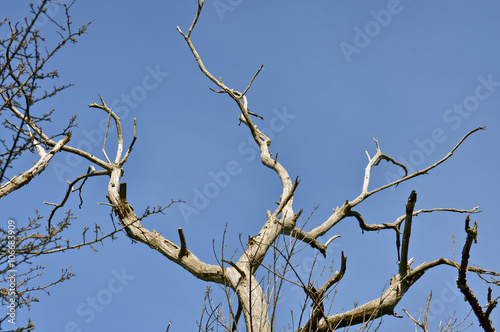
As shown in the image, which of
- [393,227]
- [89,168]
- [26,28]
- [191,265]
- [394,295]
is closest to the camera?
[26,28]

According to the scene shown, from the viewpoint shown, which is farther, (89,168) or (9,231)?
(89,168)

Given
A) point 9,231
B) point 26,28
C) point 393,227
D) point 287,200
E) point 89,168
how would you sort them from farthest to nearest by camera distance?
1. point 393,227
2. point 89,168
3. point 287,200
4. point 9,231
5. point 26,28

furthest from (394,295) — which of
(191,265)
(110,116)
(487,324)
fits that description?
(110,116)

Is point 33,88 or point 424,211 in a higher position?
point 424,211

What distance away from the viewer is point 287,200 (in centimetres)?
430

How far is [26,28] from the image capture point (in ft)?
8.30

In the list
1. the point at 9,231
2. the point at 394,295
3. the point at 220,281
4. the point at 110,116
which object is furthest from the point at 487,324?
the point at 110,116

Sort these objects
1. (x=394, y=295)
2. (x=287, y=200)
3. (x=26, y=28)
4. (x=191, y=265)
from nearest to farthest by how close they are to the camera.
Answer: (x=26, y=28) → (x=394, y=295) → (x=191, y=265) → (x=287, y=200)

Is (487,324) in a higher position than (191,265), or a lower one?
lower

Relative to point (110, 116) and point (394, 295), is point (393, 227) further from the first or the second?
point (110, 116)

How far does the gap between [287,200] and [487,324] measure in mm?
2058

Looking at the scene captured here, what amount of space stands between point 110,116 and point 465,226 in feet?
12.9

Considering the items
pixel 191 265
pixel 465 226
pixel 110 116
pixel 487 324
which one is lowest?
pixel 487 324

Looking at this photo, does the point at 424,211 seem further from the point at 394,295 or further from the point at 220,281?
the point at 220,281
